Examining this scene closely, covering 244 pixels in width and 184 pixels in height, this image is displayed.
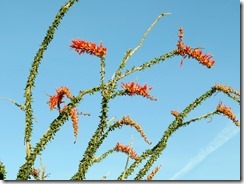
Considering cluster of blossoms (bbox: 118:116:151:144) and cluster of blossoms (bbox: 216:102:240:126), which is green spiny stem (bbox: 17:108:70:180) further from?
cluster of blossoms (bbox: 216:102:240:126)

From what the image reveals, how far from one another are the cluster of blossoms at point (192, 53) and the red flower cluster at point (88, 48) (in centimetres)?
131

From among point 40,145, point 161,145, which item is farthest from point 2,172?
point 161,145

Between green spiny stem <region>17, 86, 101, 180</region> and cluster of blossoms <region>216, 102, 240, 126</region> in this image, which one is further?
cluster of blossoms <region>216, 102, 240, 126</region>

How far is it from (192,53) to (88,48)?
1775mm

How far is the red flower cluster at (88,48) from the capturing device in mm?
7926

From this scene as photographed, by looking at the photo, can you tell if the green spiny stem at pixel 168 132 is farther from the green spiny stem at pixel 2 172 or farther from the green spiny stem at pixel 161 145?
the green spiny stem at pixel 2 172

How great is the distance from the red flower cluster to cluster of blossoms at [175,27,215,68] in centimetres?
131

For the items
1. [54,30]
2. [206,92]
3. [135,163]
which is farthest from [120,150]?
[54,30]

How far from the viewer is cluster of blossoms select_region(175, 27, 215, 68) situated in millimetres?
8009

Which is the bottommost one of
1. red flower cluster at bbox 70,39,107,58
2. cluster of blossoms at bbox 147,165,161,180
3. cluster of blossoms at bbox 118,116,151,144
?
cluster of blossoms at bbox 147,165,161,180

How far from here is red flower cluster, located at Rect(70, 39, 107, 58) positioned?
7.93 metres

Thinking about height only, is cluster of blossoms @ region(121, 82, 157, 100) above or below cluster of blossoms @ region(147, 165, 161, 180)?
above

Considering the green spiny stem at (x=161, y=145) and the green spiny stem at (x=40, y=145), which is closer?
the green spiny stem at (x=40, y=145)

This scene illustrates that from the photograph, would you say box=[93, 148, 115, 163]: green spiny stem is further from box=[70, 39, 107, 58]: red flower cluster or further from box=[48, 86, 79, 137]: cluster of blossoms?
box=[70, 39, 107, 58]: red flower cluster
